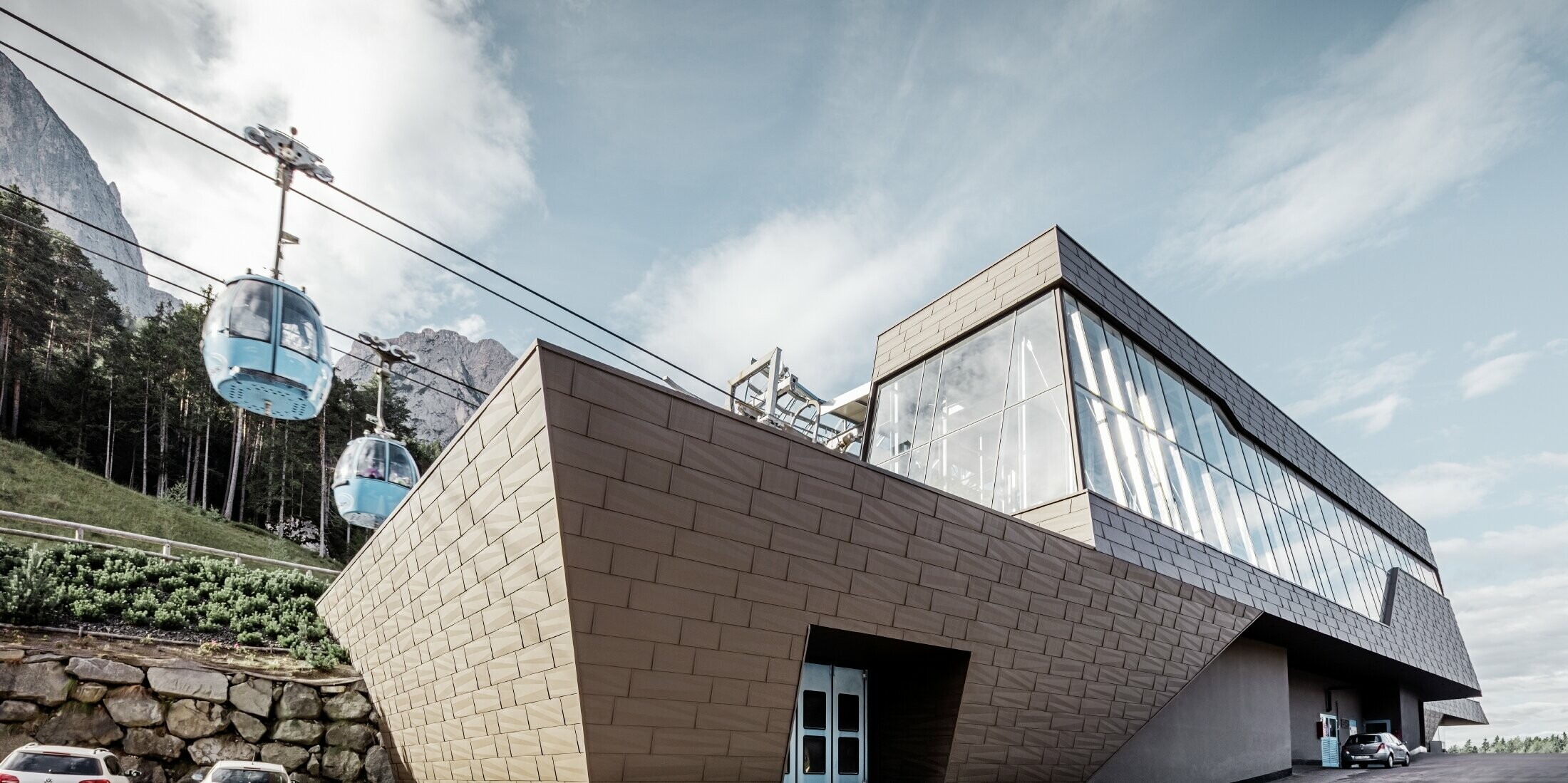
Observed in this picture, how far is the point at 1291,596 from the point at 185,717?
22693mm

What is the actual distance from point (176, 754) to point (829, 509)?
1262cm

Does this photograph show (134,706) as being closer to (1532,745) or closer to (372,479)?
(372,479)

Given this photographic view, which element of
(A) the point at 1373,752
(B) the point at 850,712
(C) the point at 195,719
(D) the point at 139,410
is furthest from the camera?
(D) the point at 139,410

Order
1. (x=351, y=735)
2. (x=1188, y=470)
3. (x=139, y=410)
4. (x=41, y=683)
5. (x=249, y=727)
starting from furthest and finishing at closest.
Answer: (x=139, y=410), (x=1188, y=470), (x=351, y=735), (x=249, y=727), (x=41, y=683)

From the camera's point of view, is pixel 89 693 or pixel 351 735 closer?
pixel 89 693

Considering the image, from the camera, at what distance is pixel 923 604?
10.7 meters

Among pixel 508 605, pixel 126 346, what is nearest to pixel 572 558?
pixel 508 605

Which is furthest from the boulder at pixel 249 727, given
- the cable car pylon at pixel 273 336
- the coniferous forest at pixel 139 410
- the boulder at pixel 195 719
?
the coniferous forest at pixel 139 410

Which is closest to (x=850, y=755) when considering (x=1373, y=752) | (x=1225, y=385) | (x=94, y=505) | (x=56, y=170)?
(x=1225, y=385)

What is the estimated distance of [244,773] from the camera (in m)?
11.1

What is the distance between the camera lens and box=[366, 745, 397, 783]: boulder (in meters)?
15.1

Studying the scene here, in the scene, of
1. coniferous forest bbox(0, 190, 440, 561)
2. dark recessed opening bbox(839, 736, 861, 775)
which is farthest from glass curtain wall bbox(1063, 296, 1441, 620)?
coniferous forest bbox(0, 190, 440, 561)

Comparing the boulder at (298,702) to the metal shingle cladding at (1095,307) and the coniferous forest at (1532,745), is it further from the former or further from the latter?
the coniferous forest at (1532,745)

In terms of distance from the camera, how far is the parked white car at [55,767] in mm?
9742
